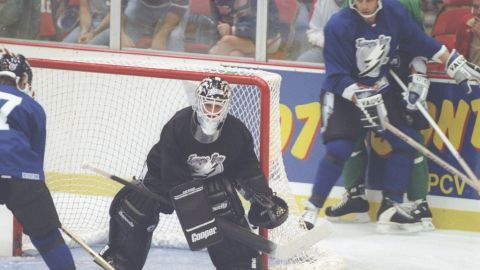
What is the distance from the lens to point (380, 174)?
19.0 ft

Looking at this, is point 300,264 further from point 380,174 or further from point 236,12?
point 236,12

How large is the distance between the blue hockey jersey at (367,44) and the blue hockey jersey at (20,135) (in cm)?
156

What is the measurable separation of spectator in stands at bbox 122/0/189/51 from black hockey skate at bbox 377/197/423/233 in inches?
55.7

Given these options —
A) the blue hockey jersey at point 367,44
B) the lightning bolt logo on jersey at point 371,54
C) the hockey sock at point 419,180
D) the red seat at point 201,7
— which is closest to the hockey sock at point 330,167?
the blue hockey jersey at point 367,44

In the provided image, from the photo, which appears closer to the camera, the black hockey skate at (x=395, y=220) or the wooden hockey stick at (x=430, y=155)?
the wooden hockey stick at (x=430, y=155)

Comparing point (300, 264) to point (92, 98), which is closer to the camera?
point (300, 264)

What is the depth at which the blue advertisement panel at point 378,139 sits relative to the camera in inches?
221

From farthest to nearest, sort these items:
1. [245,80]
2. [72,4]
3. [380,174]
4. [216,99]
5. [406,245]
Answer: [72,4]
[380,174]
[406,245]
[245,80]
[216,99]

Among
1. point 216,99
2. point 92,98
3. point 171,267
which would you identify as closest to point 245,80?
point 216,99

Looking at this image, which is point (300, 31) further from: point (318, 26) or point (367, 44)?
point (367, 44)

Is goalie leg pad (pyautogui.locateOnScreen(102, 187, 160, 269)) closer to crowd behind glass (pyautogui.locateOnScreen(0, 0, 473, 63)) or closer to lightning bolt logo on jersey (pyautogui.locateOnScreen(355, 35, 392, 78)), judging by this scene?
lightning bolt logo on jersey (pyautogui.locateOnScreen(355, 35, 392, 78))

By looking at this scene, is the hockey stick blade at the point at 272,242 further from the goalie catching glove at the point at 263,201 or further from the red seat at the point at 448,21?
the red seat at the point at 448,21

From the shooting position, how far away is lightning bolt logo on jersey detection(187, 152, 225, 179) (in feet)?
14.2

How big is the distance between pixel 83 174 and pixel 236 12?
3.84 ft
